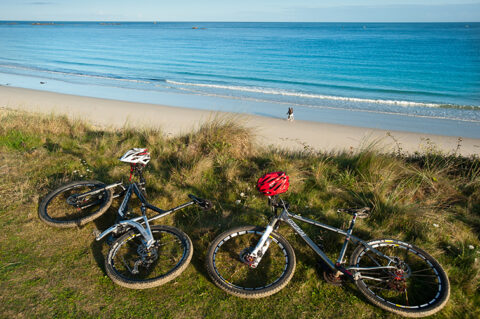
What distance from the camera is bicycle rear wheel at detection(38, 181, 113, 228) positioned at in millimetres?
4391

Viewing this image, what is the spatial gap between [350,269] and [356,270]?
0.07m

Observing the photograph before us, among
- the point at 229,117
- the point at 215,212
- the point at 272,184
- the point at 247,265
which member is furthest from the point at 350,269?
the point at 229,117

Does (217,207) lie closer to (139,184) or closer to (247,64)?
(139,184)

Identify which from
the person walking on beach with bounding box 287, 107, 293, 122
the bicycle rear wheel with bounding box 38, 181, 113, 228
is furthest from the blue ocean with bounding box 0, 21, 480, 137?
the bicycle rear wheel with bounding box 38, 181, 113, 228

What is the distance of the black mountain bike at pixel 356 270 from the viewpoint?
325 cm

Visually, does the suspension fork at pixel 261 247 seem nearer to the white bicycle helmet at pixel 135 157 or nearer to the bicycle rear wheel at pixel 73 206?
the white bicycle helmet at pixel 135 157

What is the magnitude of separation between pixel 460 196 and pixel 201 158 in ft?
15.4

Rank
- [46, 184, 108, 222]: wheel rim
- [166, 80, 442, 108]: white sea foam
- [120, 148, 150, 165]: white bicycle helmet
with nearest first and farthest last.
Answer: [120, 148, 150, 165]: white bicycle helmet
[46, 184, 108, 222]: wheel rim
[166, 80, 442, 108]: white sea foam

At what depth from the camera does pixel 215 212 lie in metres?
4.85

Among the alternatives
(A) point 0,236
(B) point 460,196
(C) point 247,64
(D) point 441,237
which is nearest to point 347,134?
(B) point 460,196

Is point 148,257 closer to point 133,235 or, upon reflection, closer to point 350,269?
point 133,235

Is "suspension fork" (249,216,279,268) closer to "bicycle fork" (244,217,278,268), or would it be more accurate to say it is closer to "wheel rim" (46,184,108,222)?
"bicycle fork" (244,217,278,268)

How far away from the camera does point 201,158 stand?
20.6ft

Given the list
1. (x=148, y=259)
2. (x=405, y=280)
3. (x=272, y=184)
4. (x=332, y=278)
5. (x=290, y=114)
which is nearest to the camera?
→ (x=272, y=184)
